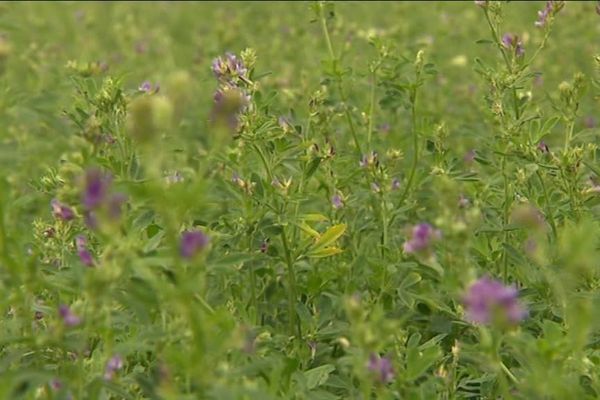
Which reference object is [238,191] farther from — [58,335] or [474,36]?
[474,36]

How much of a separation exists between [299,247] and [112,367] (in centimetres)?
92

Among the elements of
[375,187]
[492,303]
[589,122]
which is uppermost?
[492,303]

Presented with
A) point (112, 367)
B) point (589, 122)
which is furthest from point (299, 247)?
point (589, 122)

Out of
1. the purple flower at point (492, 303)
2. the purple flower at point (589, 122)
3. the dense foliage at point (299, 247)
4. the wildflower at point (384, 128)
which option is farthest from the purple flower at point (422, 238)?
the purple flower at point (589, 122)

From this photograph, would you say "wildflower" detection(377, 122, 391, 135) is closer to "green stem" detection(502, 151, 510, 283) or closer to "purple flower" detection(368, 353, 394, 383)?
"green stem" detection(502, 151, 510, 283)

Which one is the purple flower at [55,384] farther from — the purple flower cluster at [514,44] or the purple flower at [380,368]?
the purple flower cluster at [514,44]

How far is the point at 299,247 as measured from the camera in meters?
2.74

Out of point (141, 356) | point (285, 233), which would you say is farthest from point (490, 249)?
point (141, 356)

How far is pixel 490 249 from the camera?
2764 millimetres

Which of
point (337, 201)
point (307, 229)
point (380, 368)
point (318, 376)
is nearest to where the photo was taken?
point (380, 368)

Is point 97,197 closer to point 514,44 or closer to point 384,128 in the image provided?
point 514,44

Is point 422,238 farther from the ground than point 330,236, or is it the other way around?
point 422,238

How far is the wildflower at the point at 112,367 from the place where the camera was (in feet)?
6.35

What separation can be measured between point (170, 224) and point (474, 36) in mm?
5369
